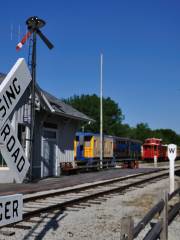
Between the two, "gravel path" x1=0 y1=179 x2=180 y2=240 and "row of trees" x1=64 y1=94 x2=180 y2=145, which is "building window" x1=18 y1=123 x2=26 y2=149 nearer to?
"gravel path" x1=0 y1=179 x2=180 y2=240

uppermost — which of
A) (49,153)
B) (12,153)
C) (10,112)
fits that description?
(10,112)

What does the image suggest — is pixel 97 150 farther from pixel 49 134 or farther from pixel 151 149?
pixel 151 149

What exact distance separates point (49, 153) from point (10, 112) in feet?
66.4

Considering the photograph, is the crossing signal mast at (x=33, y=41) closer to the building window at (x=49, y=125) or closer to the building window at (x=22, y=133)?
the building window at (x=22, y=133)

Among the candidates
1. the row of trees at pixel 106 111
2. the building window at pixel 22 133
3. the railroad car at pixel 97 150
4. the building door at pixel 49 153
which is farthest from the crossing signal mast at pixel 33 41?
the row of trees at pixel 106 111

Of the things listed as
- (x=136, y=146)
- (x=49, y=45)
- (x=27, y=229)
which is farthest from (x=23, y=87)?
(x=136, y=146)

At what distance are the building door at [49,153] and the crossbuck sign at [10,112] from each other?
1912 cm

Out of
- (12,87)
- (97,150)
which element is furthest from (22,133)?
(12,87)

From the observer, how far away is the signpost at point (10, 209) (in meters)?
3.19

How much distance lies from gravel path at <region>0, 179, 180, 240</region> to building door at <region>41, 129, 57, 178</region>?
34.1 ft

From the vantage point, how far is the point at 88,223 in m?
8.90

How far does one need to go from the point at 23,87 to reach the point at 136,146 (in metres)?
46.0

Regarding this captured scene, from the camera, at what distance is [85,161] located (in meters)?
32.7

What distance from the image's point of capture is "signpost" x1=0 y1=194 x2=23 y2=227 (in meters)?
3.19
